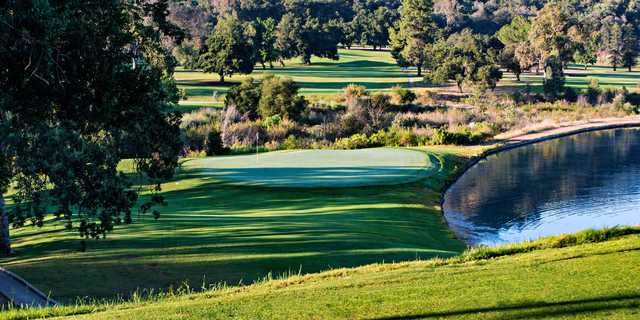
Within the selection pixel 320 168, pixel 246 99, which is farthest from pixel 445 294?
pixel 246 99

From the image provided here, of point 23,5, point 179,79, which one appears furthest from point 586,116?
point 23,5

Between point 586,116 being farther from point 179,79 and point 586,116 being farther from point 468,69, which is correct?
point 179,79

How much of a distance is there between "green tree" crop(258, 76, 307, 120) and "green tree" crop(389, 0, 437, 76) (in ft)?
154

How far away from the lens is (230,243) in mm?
17766

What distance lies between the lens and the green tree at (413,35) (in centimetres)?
10138

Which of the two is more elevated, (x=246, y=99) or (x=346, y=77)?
(x=346, y=77)

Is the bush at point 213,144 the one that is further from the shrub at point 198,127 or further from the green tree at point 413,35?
the green tree at point 413,35

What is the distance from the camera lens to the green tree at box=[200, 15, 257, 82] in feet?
254

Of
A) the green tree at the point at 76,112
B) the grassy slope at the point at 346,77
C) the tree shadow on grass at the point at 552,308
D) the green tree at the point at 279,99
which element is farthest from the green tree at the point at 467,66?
the tree shadow on grass at the point at 552,308

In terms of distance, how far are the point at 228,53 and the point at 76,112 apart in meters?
65.7

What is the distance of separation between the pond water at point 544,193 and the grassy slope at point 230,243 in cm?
301

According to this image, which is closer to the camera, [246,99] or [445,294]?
[445,294]

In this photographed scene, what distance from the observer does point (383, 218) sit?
25.6m

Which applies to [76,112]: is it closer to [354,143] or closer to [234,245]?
[234,245]
